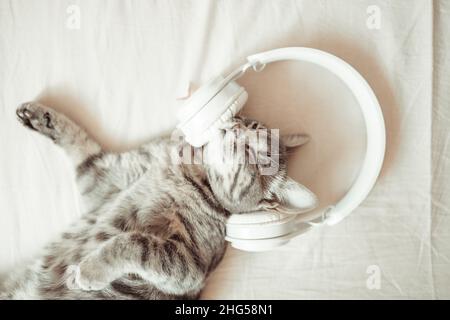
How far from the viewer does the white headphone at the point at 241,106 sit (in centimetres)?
86

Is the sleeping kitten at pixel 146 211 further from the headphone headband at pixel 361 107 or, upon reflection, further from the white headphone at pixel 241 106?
the headphone headband at pixel 361 107

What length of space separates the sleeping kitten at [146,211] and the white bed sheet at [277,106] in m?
0.06

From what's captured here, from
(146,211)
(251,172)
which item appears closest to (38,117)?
(146,211)

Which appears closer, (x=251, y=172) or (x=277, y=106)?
(x=251, y=172)

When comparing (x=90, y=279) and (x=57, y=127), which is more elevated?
(x=57, y=127)

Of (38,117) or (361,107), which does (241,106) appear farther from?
(38,117)

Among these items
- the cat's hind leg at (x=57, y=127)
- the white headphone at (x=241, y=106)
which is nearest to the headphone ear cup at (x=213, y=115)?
the white headphone at (x=241, y=106)

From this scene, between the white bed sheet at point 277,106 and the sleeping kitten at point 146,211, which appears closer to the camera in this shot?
the sleeping kitten at point 146,211

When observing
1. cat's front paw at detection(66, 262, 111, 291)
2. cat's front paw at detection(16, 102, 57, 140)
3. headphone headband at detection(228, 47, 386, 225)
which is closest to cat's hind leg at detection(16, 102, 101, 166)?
cat's front paw at detection(16, 102, 57, 140)

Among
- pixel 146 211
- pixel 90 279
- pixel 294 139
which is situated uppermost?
pixel 294 139

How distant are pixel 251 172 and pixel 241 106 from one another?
6.8 inches

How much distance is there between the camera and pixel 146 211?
974mm

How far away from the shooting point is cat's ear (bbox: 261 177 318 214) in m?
0.89

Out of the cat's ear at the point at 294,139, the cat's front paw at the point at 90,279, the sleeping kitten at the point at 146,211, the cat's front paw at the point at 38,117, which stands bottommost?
the cat's front paw at the point at 90,279
